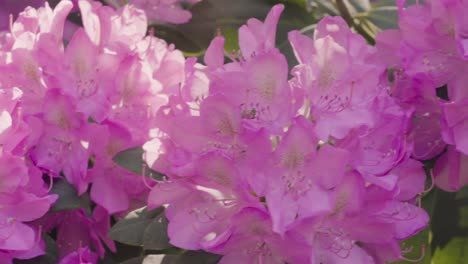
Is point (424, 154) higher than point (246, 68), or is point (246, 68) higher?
point (246, 68)

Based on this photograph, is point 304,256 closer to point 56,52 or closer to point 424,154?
point 424,154

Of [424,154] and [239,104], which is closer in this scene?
[239,104]

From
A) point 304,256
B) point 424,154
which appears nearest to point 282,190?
point 304,256

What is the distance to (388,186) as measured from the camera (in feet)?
2.57

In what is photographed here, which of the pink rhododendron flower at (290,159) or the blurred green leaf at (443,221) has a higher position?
the pink rhododendron flower at (290,159)

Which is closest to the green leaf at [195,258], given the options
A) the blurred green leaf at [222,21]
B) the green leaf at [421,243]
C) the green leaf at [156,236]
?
the green leaf at [156,236]

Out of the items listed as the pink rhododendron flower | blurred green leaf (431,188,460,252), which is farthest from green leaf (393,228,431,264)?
the pink rhododendron flower

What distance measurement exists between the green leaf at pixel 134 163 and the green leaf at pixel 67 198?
49mm

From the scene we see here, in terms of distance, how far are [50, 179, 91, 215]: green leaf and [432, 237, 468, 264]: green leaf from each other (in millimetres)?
357

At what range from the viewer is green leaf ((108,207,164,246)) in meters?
0.86

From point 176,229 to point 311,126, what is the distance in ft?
0.44

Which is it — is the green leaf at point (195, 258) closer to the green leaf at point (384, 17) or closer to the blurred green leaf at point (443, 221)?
the blurred green leaf at point (443, 221)

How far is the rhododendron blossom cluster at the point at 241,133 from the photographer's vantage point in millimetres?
788

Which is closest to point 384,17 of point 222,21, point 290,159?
point 222,21
